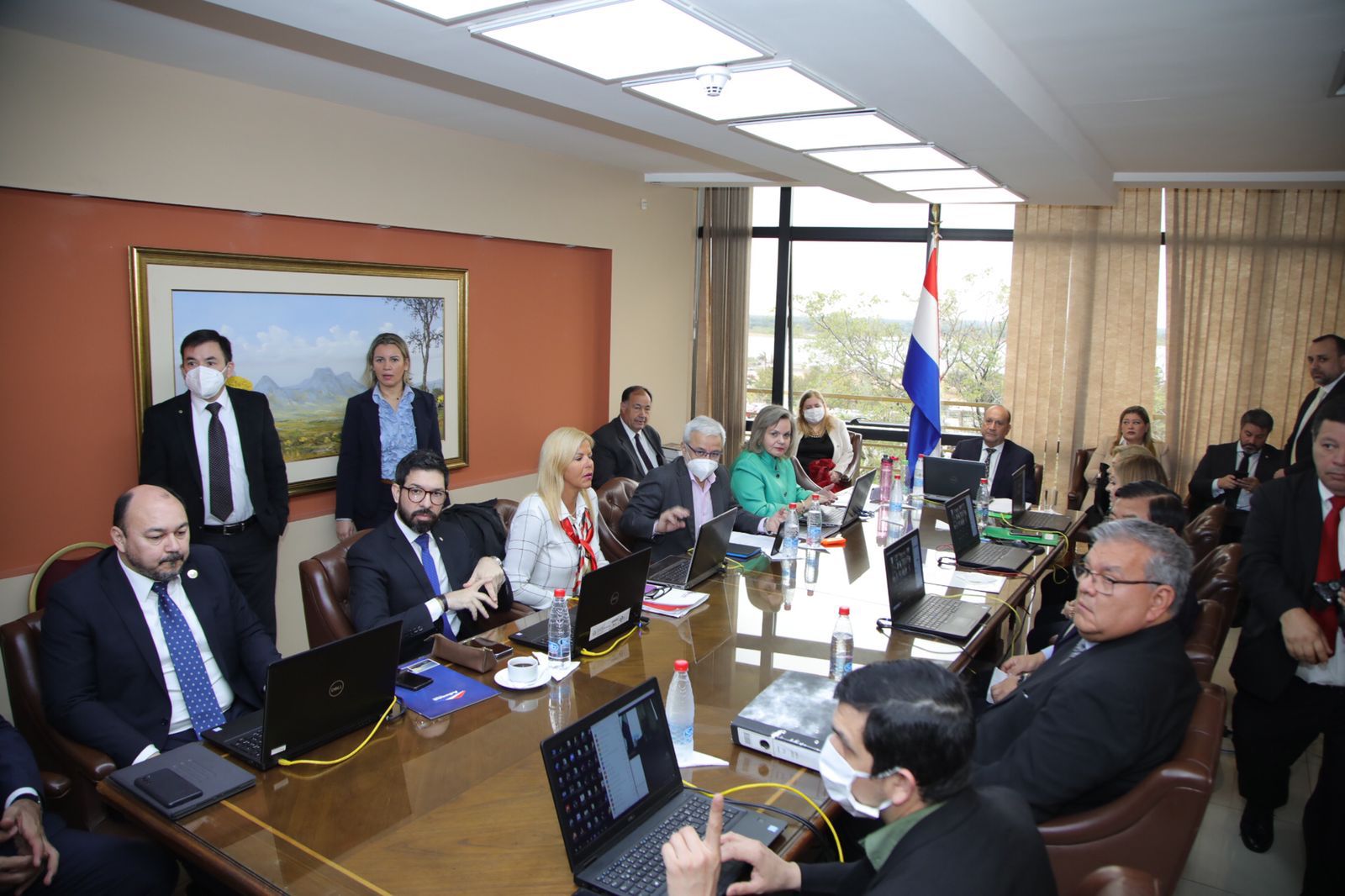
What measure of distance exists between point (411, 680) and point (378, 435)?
2.38m

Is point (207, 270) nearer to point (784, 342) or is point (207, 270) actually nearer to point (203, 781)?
point (203, 781)

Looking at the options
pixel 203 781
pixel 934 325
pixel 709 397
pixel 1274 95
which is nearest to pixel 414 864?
pixel 203 781

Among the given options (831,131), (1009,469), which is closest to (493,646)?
(831,131)

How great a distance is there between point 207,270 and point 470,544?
196 centimetres

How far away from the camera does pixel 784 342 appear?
7.71 meters

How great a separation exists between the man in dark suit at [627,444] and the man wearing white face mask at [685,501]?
1173 millimetres

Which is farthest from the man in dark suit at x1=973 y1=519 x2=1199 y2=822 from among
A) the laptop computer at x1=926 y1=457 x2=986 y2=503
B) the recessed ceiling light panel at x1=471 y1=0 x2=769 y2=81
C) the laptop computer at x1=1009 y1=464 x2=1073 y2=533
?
the laptop computer at x1=926 y1=457 x2=986 y2=503

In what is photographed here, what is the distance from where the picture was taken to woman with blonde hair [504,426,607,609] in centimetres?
357

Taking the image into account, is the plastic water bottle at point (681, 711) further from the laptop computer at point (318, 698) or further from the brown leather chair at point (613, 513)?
the brown leather chair at point (613, 513)

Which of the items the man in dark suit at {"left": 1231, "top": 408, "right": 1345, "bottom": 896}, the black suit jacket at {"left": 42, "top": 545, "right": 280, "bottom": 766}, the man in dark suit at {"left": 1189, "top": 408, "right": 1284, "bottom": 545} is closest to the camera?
the black suit jacket at {"left": 42, "top": 545, "right": 280, "bottom": 766}

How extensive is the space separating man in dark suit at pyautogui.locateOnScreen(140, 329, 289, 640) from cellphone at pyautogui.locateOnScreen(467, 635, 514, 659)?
5.38ft

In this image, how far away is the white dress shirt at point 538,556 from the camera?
3.55 m

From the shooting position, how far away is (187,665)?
2670 mm

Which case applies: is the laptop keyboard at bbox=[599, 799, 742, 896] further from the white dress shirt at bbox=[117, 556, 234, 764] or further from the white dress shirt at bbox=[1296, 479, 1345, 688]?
the white dress shirt at bbox=[1296, 479, 1345, 688]
